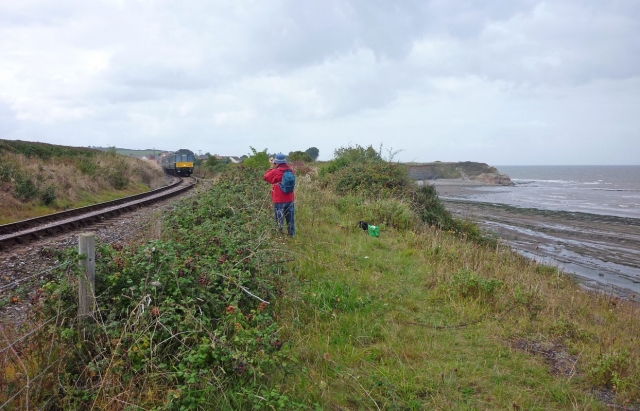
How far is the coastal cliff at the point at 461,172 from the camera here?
7681 cm

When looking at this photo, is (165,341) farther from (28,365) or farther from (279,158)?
(279,158)

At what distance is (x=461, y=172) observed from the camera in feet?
281

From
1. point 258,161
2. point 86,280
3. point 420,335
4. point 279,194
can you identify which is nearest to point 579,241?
point 258,161

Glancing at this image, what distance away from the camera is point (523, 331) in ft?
19.0

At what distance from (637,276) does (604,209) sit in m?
22.1

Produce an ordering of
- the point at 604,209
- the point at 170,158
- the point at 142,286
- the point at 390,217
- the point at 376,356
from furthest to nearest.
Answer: the point at 170,158 → the point at 604,209 → the point at 390,217 → the point at 376,356 → the point at 142,286

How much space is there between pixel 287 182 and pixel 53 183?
1191 cm

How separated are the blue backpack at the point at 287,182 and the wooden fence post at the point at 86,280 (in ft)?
18.2

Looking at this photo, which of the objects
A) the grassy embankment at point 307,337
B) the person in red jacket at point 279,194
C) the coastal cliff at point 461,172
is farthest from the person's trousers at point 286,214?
the coastal cliff at point 461,172

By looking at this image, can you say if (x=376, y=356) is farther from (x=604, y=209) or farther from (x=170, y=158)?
(x=170, y=158)

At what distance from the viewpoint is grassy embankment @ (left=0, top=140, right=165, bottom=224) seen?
47.3 feet

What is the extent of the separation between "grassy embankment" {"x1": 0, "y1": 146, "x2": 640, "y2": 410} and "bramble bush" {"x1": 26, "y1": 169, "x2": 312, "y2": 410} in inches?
0.6

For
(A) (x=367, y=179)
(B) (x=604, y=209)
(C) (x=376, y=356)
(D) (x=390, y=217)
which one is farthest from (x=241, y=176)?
(B) (x=604, y=209)

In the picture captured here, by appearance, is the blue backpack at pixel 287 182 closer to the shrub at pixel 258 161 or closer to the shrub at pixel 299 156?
the shrub at pixel 258 161
